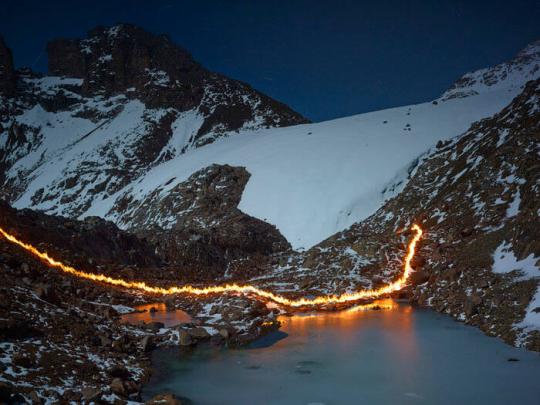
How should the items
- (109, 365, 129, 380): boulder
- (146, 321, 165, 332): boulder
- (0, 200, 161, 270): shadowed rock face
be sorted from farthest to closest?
(0, 200, 161, 270): shadowed rock face < (146, 321, 165, 332): boulder < (109, 365, 129, 380): boulder

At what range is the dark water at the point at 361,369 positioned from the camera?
13695mm

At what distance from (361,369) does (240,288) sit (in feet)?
49.1

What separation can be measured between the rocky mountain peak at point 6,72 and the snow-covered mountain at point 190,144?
4.30 meters

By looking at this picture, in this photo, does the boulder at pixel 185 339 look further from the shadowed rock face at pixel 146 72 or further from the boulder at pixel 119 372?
the shadowed rock face at pixel 146 72

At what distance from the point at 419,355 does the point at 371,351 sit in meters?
1.75

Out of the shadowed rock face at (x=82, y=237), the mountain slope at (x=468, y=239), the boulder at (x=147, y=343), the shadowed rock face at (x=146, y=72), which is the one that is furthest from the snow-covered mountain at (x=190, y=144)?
the boulder at (x=147, y=343)

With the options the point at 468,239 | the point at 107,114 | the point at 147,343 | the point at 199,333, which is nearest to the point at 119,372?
the point at 147,343

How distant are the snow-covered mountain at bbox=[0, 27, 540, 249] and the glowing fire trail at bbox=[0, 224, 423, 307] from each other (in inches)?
441

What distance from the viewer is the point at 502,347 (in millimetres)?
17219

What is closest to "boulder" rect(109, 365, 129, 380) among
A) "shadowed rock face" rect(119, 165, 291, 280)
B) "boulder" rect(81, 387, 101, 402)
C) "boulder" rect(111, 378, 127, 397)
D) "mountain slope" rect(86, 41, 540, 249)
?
"boulder" rect(111, 378, 127, 397)

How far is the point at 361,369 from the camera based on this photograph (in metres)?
16.2

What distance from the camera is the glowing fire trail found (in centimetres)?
2740

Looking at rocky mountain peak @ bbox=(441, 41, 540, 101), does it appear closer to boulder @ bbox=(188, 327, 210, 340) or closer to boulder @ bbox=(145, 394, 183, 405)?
boulder @ bbox=(188, 327, 210, 340)

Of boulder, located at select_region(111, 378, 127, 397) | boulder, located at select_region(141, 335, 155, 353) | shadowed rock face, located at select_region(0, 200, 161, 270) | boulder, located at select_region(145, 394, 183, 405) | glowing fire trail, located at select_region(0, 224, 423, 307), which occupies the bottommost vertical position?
boulder, located at select_region(145, 394, 183, 405)
